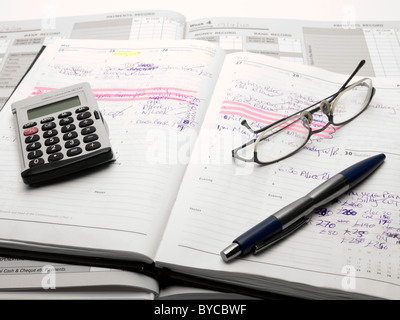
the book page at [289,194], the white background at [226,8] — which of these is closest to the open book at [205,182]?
the book page at [289,194]

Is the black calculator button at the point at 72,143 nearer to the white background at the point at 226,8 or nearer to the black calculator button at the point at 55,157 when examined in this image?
the black calculator button at the point at 55,157

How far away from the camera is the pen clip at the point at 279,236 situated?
46cm

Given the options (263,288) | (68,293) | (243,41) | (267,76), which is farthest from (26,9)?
(263,288)

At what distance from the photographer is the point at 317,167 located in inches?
22.2

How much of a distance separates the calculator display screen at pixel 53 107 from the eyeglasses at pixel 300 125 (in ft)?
0.86

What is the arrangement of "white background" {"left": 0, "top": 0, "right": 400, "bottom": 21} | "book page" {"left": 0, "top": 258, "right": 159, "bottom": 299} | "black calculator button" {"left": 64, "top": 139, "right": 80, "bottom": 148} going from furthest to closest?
"white background" {"left": 0, "top": 0, "right": 400, "bottom": 21}, "black calculator button" {"left": 64, "top": 139, "right": 80, "bottom": 148}, "book page" {"left": 0, "top": 258, "right": 159, "bottom": 299}

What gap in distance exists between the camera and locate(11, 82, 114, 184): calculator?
1.74 feet

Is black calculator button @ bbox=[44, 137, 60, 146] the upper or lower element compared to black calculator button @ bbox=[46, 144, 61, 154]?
upper

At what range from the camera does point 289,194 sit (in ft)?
1.73

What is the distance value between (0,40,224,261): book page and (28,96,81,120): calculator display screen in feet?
0.14

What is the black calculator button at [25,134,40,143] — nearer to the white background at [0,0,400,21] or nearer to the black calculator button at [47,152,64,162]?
the black calculator button at [47,152,64,162]

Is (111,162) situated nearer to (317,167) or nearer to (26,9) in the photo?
(317,167)

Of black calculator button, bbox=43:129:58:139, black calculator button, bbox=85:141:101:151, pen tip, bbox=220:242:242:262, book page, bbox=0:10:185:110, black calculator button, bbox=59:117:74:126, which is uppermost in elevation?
book page, bbox=0:10:185:110

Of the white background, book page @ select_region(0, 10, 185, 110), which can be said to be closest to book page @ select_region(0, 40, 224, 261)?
book page @ select_region(0, 10, 185, 110)
